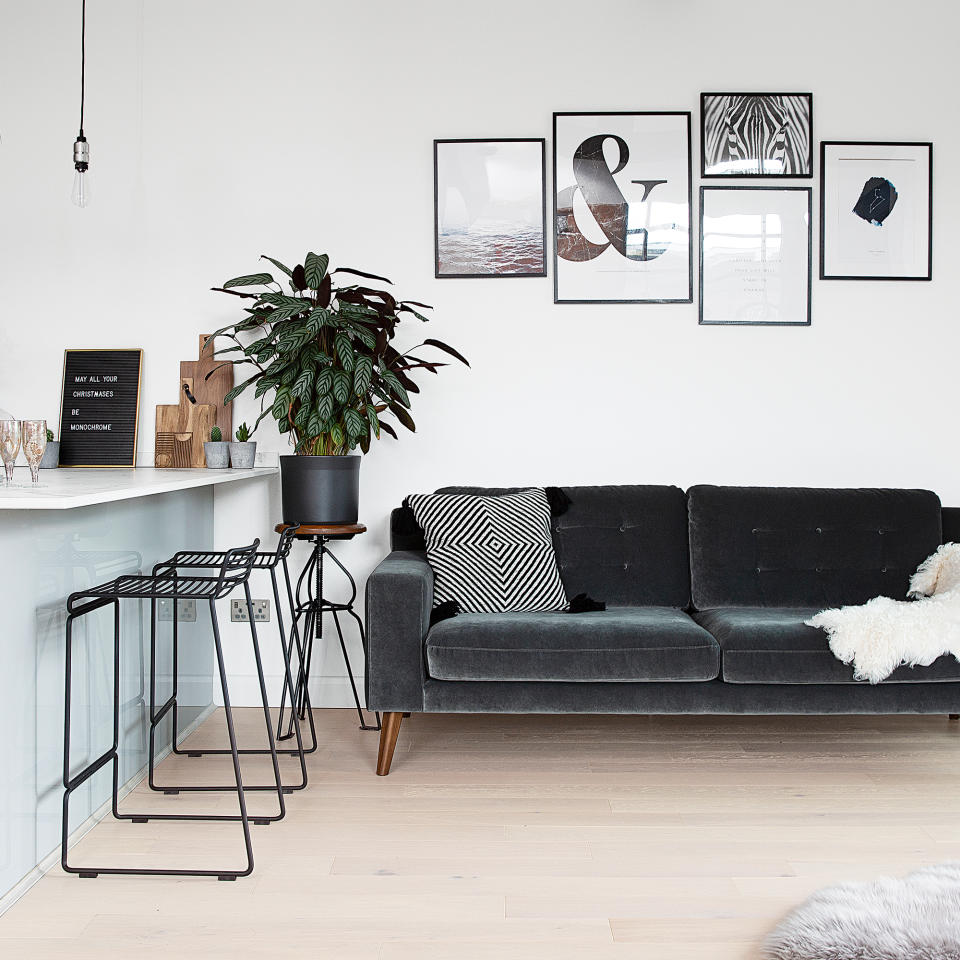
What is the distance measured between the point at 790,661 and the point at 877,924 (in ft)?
3.15

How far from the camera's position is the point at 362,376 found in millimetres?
2869

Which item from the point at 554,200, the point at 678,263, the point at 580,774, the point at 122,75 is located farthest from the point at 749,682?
the point at 122,75

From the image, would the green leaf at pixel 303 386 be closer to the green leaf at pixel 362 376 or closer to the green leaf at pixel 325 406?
the green leaf at pixel 325 406

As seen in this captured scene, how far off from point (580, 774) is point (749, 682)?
23.3 inches

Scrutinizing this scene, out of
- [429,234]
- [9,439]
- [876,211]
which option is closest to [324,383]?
[429,234]

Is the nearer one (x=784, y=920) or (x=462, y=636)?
(x=784, y=920)

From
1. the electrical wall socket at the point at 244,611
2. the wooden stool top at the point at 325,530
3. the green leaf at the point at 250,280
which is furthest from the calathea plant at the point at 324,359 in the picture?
the electrical wall socket at the point at 244,611

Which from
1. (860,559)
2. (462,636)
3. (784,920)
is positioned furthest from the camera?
(860,559)

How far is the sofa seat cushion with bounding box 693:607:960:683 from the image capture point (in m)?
2.55

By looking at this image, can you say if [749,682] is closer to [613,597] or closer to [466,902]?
[613,597]

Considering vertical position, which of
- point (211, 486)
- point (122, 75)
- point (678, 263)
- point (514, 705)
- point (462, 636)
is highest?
point (122, 75)

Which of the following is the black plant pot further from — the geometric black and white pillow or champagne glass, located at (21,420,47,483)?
champagne glass, located at (21,420,47,483)

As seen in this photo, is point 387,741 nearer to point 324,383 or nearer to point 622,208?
point 324,383

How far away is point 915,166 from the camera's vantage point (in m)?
3.40
